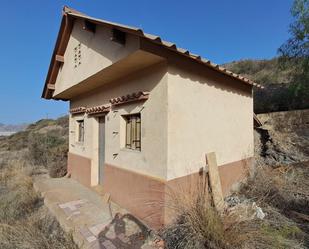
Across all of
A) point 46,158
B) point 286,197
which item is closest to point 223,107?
point 286,197

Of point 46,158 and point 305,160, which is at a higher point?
point 305,160

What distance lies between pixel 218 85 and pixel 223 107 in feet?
2.47

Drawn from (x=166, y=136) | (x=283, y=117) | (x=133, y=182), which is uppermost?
(x=283, y=117)

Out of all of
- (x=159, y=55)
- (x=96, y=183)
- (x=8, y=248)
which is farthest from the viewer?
(x=96, y=183)

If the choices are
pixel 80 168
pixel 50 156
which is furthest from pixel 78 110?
pixel 50 156

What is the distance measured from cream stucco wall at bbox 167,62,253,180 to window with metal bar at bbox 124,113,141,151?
51.6 inches

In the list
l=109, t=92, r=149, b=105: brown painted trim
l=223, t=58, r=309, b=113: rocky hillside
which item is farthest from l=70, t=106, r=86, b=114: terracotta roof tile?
l=223, t=58, r=309, b=113: rocky hillside

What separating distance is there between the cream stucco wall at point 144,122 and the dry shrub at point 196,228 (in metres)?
0.88

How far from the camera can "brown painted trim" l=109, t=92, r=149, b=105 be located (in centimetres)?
502

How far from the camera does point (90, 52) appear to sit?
6168mm

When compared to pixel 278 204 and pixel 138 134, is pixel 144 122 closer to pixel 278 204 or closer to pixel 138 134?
pixel 138 134

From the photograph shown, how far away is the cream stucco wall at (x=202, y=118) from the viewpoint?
4.76m

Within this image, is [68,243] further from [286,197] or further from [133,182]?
[286,197]

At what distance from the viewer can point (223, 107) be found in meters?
6.38
